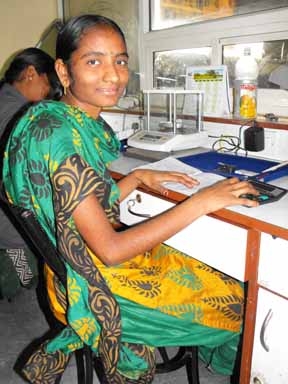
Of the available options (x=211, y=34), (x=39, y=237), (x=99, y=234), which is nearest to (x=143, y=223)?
(x=99, y=234)

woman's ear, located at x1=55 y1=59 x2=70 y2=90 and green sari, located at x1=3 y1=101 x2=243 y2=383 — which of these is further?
woman's ear, located at x1=55 y1=59 x2=70 y2=90

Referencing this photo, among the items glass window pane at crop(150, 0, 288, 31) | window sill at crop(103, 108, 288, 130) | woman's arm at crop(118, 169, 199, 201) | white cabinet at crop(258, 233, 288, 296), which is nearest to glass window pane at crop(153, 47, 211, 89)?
glass window pane at crop(150, 0, 288, 31)

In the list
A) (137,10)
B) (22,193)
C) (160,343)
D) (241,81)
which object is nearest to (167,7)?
(137,10)

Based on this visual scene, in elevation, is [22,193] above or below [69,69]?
below

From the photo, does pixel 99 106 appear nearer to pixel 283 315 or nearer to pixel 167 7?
pixel 283 315

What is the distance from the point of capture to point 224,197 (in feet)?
2.77

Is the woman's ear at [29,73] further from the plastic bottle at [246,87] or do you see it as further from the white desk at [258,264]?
the white desk at [258,264]

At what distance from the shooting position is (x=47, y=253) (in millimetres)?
732

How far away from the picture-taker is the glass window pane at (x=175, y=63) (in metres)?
1.84

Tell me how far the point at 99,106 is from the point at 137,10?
1.55m

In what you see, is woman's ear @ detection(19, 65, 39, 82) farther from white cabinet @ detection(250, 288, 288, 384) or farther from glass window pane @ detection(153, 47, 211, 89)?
white cabinet @ detection(250, 288, 288, 384)

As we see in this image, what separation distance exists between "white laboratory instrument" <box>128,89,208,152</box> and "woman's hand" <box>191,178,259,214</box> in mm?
534

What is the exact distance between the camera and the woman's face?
2.55 feet

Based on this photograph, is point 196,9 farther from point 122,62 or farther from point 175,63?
point 122,62
